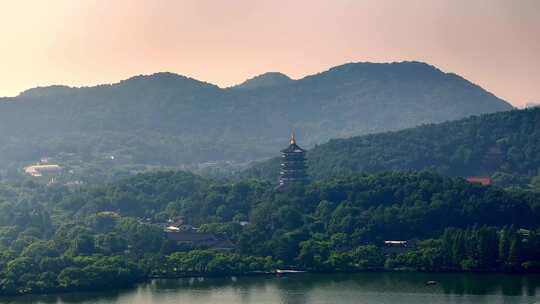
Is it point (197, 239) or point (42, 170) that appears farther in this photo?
point (42, 170)

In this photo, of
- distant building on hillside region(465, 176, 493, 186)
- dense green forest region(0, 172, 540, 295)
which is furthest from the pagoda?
distant building on hillside region(465, 176, 493, 186)

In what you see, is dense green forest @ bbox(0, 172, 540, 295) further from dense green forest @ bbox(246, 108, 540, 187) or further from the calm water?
dense green forest @ bbox(246, 108, 540, 187)

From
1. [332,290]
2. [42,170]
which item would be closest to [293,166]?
[332,290]

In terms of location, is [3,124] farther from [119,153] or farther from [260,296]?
[260,296]

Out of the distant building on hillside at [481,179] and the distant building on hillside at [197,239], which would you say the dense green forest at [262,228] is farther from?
the distant building on hillside at [481,179]

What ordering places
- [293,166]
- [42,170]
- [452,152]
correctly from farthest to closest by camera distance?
[42,170] < [452,152] < [293,166]

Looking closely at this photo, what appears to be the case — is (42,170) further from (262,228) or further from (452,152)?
(262,228)
